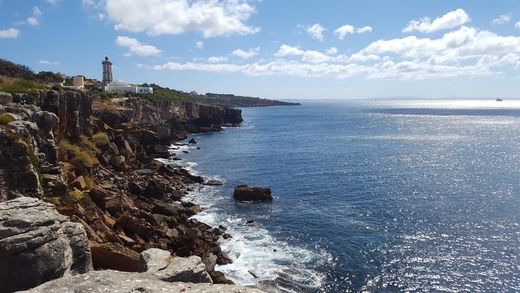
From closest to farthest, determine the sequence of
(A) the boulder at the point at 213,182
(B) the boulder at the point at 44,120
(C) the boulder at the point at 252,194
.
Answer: (B) the boulder at the point at 44,120 < (C) the boulder at the point at 252,194 < (A) the boulder at the point at 213,182

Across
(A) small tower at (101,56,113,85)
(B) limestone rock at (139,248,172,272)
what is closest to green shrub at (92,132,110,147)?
(B) limestone rock at (139,248,172,272)

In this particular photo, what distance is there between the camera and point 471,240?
39969 mm

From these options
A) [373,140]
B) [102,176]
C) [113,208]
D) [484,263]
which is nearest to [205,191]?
[102,176]

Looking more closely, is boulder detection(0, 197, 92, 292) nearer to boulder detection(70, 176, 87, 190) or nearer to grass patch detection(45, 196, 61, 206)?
grass patch detection(45, 196, 61, 206)

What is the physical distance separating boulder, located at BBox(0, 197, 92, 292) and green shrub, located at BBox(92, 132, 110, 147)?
47328 millimetres

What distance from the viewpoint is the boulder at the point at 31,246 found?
55.6 ft

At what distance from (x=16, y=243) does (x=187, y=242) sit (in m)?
20.1

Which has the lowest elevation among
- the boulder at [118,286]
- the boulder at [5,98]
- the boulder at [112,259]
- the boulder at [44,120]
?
the boulder at [112,259]

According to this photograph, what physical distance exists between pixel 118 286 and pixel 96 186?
3338cm

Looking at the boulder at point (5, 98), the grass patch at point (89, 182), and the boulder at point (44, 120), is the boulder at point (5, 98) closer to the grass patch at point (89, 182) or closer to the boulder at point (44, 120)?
the boulder at point (44, 120)

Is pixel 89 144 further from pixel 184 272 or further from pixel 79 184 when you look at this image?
pixel 184 272

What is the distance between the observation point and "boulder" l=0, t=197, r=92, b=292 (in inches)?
667

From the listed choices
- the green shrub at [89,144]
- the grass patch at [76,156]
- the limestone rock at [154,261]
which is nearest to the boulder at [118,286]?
the limestone rock at [154,261]

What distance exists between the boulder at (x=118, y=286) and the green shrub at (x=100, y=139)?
5247 centimetres
